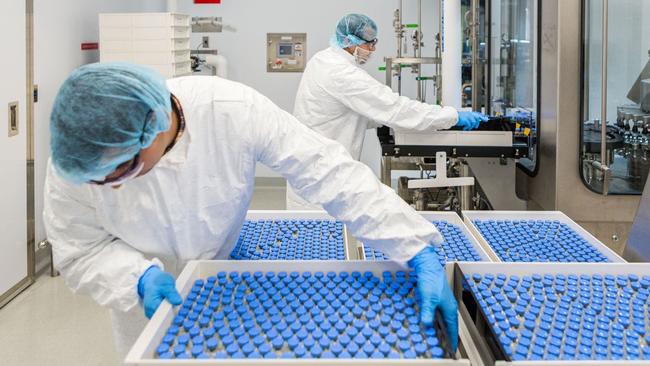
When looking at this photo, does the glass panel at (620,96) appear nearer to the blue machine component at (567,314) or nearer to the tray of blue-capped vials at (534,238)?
the tray of blue-capped vials at (534,238)

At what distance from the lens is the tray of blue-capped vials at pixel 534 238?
1.55 metres

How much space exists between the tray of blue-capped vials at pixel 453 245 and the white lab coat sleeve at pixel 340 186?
0.21m

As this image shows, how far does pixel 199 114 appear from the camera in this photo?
3.98 feet

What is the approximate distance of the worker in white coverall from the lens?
2.49m

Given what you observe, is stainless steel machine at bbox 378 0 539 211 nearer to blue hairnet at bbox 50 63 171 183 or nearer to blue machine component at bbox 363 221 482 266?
blue machine component at bbox 363 221 482 266

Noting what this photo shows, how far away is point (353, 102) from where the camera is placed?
267cm

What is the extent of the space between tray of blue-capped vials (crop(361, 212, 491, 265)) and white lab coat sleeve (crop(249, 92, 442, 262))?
215 mm

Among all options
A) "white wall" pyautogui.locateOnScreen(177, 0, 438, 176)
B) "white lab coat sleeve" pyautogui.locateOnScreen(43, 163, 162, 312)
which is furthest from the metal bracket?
"white wall" pyautogui.locateOnScreen(177, 0, 438, 176)

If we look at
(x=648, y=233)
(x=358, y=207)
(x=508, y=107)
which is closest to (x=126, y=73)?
(x=358, y=207)

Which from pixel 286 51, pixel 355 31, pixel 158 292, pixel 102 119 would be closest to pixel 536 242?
pixel 158 292

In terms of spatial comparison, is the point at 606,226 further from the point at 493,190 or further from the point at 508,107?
the point at 508,107

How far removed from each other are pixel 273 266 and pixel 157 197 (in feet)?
0.88

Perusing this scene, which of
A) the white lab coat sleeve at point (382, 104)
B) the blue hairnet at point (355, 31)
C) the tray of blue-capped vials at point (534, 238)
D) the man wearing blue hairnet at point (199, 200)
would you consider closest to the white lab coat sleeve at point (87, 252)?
the man wearing blue hairnet at point (199, 200)

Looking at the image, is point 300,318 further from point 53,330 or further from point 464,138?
point 53,330
